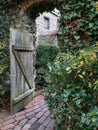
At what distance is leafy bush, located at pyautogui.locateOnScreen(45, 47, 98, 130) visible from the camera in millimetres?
1976

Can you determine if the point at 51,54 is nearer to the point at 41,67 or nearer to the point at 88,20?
the point at 41,67

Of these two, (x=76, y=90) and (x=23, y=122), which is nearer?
(x=76, y=90)

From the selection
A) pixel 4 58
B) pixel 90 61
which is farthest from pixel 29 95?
pixel 90 61

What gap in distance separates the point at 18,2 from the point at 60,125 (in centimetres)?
287

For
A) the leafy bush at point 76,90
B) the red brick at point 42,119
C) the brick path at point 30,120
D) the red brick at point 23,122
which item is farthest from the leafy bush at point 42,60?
the leafy bush at point 76,90

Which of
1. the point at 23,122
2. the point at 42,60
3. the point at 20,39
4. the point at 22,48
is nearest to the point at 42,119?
the point at 23,122

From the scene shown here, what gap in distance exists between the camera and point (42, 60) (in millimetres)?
6410

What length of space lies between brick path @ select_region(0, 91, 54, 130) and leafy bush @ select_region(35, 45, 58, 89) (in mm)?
1612

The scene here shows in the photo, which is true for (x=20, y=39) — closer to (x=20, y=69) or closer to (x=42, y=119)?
(x=20, y=69)

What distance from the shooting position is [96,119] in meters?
1.66

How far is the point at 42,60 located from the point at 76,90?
4.30 meters

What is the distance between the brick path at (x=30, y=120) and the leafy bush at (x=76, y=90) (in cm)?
72

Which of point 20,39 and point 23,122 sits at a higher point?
point 20,39

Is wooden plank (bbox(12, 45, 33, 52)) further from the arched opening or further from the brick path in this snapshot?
the brick path
